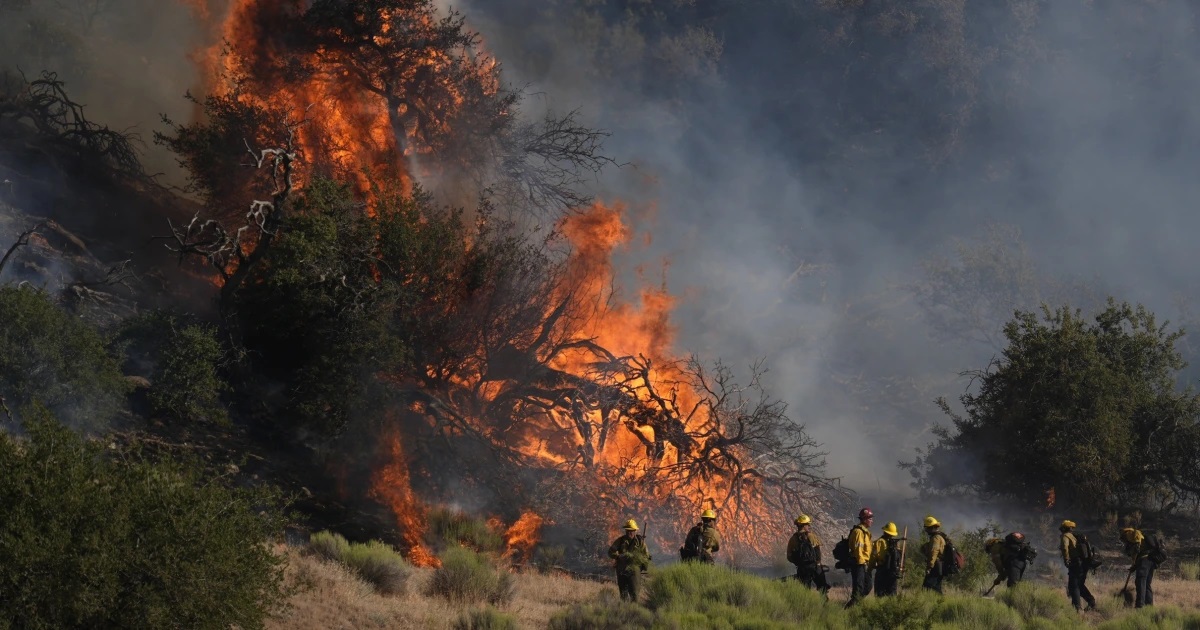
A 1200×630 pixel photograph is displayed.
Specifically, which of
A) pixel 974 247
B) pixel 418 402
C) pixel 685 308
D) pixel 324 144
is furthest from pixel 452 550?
pixel 974 247

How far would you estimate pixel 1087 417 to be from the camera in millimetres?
28094

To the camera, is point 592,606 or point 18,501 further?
point 592,606

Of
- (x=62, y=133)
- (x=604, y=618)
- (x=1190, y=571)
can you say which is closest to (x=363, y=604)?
(x=604, y=618)

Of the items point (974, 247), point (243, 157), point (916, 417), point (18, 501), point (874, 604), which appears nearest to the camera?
point (18, 501)

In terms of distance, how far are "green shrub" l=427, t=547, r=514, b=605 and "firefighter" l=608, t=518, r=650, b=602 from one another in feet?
6.13

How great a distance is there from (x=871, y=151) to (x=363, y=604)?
66.0m

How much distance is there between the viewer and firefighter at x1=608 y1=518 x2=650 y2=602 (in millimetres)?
15539

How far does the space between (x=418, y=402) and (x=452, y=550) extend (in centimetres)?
679

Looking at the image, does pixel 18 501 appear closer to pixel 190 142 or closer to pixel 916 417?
pixel 190 142

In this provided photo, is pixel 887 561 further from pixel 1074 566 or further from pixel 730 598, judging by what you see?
pixel 1074 566

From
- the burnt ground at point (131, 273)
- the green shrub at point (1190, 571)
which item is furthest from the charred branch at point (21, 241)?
the green shrub at point (1190, 571)

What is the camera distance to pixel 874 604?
14023 millimetres

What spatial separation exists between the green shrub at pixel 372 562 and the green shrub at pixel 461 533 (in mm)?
3834

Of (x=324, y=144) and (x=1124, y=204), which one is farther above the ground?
(x=1124, y=204)
